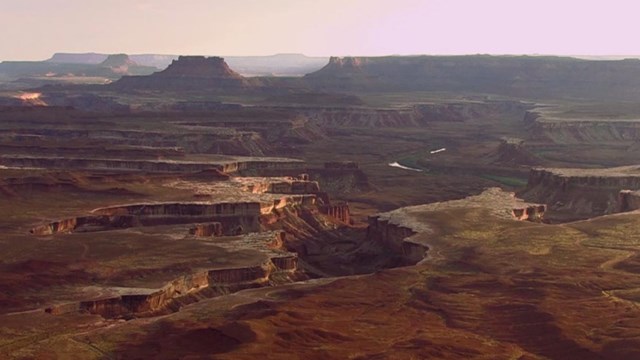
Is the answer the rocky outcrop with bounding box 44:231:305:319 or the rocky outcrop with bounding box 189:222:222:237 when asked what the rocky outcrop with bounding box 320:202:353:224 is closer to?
the rocky outcrop with bounding box 189:222:222:237

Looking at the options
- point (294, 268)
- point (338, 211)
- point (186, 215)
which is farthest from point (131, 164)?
point (294, 268)

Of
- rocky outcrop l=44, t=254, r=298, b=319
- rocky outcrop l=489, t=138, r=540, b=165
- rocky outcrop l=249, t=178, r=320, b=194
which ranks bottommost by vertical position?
rocky outcrop l=489, t=138, r=540, b=165

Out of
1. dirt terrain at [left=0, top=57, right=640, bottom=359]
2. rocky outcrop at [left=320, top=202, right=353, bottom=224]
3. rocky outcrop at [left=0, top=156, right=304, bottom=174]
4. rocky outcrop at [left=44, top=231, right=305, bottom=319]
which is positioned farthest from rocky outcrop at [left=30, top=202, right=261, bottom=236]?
rocky outcrop at [left=0, top=156, right=304, bottom=174]

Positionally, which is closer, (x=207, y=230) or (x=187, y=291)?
(x=187, y=291)

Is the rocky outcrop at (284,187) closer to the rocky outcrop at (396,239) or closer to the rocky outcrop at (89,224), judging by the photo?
the rocky outcrop at (396,239)

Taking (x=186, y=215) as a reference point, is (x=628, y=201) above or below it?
above

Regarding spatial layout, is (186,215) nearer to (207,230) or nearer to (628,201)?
(207,230)

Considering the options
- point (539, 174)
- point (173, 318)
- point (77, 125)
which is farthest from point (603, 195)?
point (77, 125)

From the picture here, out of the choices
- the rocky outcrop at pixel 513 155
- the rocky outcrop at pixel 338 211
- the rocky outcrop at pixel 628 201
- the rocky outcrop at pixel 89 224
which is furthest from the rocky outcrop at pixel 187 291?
the rocky outcrop at pixel 513 155

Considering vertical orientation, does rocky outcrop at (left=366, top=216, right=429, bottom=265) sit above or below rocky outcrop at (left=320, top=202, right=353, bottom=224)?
above
